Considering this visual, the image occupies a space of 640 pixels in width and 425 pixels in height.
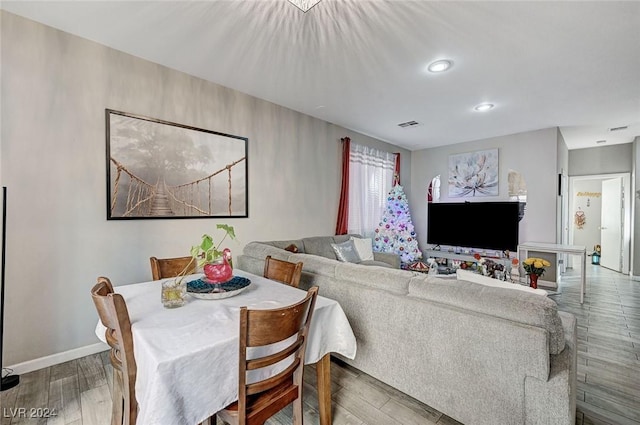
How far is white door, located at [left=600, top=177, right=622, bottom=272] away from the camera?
6047 millimetres

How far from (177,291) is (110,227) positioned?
158 cm

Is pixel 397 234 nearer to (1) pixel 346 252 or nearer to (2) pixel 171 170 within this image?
(1) pixel 346 252

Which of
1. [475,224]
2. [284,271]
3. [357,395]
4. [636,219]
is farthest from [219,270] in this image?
[636,219]

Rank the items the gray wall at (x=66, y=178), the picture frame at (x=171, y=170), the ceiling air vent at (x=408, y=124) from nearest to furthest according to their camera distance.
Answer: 1. the gray wall at (x=66, y=178)
2. the picture frame at (x=171, y=170)
3. the ceiling air vent at (x=408, y=124)

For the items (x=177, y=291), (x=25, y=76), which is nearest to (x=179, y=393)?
(x=177, y=291)

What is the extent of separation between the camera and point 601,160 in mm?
6141

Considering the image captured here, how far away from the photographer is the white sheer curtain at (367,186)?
5.12 metres

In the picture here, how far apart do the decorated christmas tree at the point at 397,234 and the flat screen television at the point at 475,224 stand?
812mm

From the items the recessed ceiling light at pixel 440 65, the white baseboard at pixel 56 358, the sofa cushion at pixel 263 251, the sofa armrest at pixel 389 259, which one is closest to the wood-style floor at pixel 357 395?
the white baseboard at pixel 56 358

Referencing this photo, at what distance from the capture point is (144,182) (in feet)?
9.04

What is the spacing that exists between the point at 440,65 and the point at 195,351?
310cm

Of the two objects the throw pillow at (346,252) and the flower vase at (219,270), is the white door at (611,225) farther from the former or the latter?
the flower vase at (219,270)

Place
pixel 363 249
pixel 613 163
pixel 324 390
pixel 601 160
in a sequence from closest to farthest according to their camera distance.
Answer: pixel 324 390 → pixel 363 249 → pixel 613 163 → pixel 601 160

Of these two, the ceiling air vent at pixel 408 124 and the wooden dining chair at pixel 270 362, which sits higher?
the ceiling air vent at pixel 408 124
